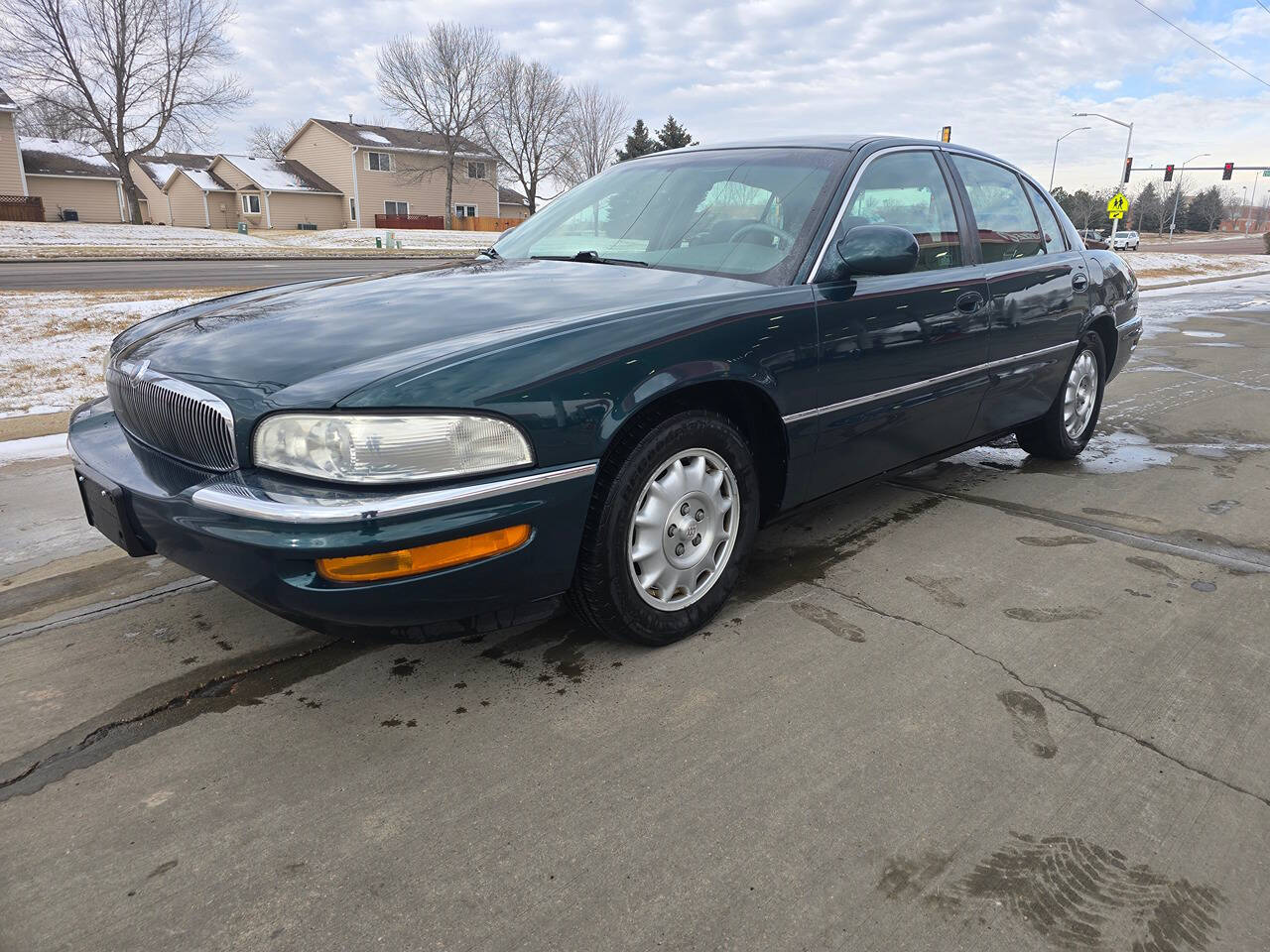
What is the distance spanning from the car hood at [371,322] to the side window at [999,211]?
169cm

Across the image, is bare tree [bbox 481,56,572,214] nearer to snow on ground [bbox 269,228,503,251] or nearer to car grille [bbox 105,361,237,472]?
snow on ground [bbox 269,228,503,251]

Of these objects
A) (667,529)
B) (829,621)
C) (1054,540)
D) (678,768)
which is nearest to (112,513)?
(667,529)

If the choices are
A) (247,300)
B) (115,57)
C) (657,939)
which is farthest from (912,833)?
(115,57)

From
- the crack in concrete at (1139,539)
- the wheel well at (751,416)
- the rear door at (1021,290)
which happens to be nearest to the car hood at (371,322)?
the wheel well at (751,416)

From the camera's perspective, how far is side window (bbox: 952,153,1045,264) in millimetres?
3887

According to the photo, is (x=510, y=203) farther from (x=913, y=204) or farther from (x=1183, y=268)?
(x=913, y=204)

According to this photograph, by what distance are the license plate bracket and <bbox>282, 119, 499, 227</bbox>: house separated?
51.5m

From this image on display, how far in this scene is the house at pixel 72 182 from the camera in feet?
145

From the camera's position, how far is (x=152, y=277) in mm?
16953

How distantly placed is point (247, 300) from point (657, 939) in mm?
2555

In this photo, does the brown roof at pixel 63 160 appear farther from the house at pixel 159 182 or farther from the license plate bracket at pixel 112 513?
the license plate bracket at pixel 112 513

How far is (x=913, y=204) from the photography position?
139 inches

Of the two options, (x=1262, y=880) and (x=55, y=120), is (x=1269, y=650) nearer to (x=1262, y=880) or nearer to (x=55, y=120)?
(x=1262, y=880)

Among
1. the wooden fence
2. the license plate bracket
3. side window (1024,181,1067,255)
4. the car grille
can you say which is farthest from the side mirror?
the wooden fence
